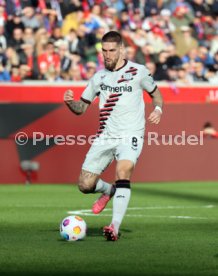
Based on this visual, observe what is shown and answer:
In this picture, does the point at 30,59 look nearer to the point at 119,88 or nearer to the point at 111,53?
the point at 119,88

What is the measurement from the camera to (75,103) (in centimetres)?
1198

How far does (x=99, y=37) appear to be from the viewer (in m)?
25.3

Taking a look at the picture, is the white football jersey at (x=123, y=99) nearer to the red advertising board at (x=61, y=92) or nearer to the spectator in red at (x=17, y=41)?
the red advertising board at (x=61, y=92)

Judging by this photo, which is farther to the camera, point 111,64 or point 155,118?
point 111,64

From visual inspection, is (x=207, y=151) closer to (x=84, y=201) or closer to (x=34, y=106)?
(x=34, y=106)

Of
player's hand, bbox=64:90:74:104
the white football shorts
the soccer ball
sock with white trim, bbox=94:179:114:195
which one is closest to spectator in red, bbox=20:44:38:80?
sock with white trim, bbox=94:179:114:195

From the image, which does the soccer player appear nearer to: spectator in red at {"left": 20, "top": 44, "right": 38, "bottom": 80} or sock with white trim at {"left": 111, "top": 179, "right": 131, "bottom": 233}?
sock with white trim at {"left": 111, "top": 179, "right": 131, "bottom": 233}

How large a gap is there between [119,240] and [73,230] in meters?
0.49

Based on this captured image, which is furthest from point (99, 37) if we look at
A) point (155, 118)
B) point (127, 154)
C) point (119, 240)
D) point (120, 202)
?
point (119, 240)

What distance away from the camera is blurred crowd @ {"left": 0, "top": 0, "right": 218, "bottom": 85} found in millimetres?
23381

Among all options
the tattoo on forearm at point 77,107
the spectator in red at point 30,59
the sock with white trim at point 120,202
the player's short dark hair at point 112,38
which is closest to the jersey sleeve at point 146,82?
the player's short dark hair at point 112,38

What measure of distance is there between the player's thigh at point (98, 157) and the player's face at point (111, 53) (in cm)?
87

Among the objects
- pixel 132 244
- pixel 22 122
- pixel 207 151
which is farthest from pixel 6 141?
pixel 132 244

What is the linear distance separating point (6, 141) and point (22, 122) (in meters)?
0.70
